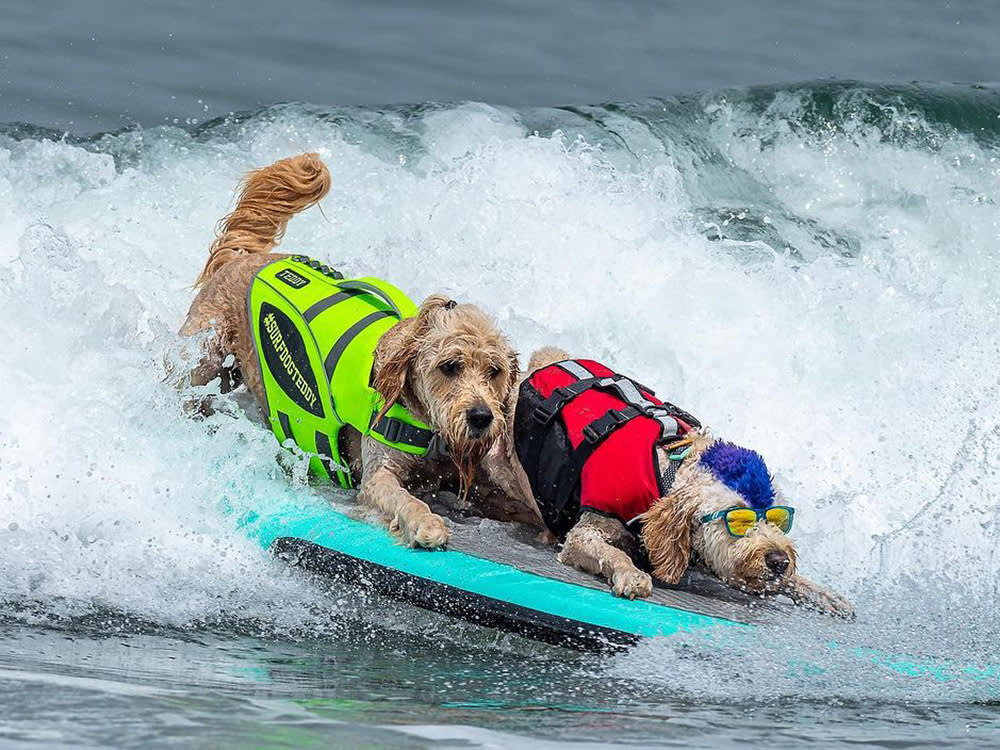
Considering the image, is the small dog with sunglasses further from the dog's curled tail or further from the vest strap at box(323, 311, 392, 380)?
the dog's curled tail

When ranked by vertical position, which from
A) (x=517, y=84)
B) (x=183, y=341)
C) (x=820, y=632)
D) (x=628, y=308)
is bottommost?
(x=820, y=632)

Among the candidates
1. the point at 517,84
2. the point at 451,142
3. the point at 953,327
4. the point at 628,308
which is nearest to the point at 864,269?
the point at 953,327

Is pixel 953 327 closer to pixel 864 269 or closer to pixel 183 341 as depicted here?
pixel 864 269

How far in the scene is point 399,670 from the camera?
486cm

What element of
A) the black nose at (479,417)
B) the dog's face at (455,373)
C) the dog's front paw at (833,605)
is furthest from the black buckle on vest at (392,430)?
the dog's front paw at (833,605)

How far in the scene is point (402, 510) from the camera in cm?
567

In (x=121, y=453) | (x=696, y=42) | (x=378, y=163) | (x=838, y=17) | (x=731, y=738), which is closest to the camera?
(x=731, y=738)

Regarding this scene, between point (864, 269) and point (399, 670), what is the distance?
6.11 m

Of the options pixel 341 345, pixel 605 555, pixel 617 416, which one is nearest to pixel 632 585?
pixel 605 555

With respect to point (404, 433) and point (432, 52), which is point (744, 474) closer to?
point (404, 433)

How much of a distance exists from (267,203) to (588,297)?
7.42ft

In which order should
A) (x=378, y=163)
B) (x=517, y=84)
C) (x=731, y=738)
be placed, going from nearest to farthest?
(x=731, y=738) < (x=378, y=163) < (x=517, y=84)

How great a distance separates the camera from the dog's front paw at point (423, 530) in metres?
5.45

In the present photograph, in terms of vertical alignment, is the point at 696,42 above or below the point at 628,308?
above
